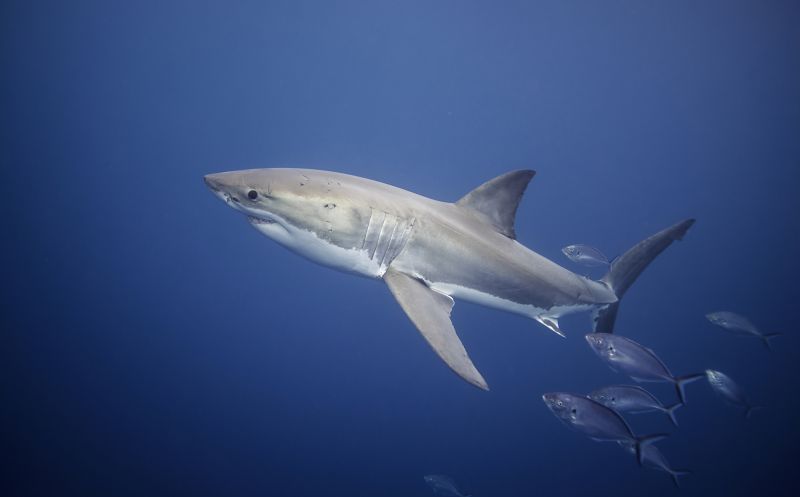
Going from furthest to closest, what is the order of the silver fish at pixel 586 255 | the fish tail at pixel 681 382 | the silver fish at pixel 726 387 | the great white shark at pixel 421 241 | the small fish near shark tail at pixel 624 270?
1. the silver fish at pixel 586 255
2. the silver fish at pixel 726 387
3. the small fish near shark tail at pixel 624 270
4. the fish tail at pixel 681 382
5. the great white shark at pixel 421 241

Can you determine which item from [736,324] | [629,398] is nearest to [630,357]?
[629,398]

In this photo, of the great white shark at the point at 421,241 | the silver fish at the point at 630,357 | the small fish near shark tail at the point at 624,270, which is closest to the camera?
the great white shark at the point at 421,241

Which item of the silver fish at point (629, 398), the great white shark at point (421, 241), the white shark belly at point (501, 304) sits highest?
the great white shark at point (421, 241)

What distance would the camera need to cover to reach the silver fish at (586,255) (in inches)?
283

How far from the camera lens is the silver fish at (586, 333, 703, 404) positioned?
421 centimetres

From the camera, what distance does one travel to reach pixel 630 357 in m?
4.22

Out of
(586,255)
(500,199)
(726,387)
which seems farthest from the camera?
(586,255)

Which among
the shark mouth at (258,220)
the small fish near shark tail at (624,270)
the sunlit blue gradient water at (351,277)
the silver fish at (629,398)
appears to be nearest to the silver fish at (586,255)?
the small fish near shark tail at (624,270)

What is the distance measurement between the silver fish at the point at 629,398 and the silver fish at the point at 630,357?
404 millimetres

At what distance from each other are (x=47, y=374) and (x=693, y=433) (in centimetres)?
3049

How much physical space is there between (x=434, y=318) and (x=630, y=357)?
2.78 m

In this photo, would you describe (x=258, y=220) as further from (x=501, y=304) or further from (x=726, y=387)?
(x=726, y=387)

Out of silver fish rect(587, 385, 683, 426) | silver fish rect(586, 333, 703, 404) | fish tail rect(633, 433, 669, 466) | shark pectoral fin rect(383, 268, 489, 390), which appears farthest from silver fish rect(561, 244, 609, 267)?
shark pectoral fin rect(383, 268, 489, 390)

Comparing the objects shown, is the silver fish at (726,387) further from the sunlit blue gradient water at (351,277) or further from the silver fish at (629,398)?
the sunlit blue gradient water at (351,277)
